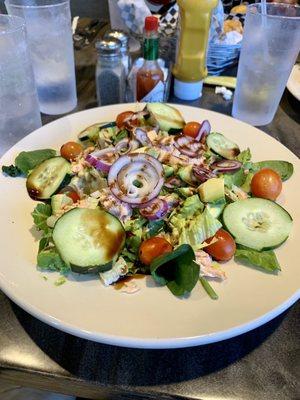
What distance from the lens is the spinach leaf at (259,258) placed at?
2.82 ft

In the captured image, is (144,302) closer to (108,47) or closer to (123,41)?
(108,47)

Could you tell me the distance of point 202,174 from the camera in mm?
1070

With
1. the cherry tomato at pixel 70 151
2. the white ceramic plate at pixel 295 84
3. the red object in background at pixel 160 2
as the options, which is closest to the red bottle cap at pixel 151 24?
the cherry tomato at pixel 70 151

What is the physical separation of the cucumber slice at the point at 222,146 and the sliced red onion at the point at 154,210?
0.31 metres

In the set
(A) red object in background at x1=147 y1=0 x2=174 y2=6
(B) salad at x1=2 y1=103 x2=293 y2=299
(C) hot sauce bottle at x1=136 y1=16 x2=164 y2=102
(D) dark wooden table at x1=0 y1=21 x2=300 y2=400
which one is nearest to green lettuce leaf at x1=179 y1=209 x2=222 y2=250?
(B) salad at x1=2 y1=103 x2=293 y2=299

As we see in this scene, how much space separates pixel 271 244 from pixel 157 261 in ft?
0.96

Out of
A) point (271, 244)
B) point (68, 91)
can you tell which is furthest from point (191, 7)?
point (271, 244)

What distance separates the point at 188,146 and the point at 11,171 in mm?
549

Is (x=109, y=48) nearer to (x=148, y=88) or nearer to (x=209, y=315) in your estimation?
(x=148, y=88)

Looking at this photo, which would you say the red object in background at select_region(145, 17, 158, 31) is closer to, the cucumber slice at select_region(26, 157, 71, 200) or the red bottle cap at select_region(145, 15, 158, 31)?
the red bottle cap at select_region(145, 15, 158, 31)

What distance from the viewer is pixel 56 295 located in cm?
79

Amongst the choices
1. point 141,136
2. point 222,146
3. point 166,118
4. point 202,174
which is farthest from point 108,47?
point 202,174

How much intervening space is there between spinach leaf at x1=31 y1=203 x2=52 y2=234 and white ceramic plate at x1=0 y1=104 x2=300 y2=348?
0.9 inches

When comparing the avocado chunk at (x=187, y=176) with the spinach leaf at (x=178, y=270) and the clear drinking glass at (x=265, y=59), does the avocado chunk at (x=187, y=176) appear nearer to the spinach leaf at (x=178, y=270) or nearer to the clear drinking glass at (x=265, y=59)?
the spinach leaf at (x=178, y=270)
